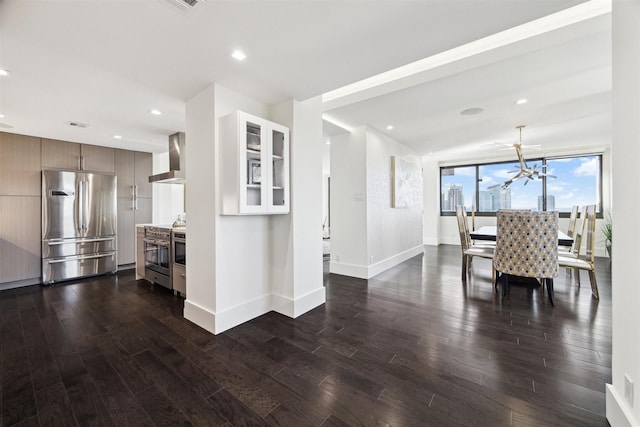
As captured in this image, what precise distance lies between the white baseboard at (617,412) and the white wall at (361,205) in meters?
2.95

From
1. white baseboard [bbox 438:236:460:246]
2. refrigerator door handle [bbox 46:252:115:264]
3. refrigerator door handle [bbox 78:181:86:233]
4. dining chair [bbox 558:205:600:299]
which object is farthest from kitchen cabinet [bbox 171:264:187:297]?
white baseboard [bbox 438:236:460:246]

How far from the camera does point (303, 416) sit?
1.47 metres

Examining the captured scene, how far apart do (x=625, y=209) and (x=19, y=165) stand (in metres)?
6.77

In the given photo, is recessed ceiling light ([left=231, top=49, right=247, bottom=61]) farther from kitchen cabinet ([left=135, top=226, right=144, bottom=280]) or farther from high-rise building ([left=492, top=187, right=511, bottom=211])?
high-rise building ([left=492, top=187, right=511, bottom=211])

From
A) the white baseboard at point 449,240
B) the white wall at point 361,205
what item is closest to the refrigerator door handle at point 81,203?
the white wall at point 361,205

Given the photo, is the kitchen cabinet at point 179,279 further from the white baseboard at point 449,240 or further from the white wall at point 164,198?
the white baseboard at point 449,240

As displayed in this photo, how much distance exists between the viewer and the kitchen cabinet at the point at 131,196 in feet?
16.1

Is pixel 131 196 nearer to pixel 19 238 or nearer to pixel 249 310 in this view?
pixel 19 238

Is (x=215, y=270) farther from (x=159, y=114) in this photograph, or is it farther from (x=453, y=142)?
(x=453, y=142)

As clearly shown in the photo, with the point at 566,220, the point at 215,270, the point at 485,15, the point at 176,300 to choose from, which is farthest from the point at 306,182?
the point at 566,220

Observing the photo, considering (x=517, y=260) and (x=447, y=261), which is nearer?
(x=517, y=260)

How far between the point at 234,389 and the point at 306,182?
6.71 feet

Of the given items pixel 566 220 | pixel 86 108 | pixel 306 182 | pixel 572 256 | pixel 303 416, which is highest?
pixel 86 108

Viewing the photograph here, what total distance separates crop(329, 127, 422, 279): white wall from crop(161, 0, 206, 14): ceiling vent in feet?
10.4
